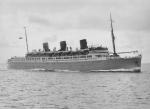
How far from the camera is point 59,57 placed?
90125mm

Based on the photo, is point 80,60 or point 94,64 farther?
point 80,60

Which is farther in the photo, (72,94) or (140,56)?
(140,56)

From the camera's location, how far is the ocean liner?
2926 inches

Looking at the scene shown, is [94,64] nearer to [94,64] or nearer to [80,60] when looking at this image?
[94,64]

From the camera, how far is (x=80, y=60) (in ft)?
268

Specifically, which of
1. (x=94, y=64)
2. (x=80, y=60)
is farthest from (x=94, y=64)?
(x=80, y=60)

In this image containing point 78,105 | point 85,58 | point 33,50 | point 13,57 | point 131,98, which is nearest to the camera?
point 78,105

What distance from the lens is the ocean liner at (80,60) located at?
2926 inches

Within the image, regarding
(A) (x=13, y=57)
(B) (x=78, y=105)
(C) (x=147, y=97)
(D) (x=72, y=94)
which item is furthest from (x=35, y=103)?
(A) (x=13, y=57)

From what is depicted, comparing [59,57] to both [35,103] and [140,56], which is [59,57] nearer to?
[140,56]

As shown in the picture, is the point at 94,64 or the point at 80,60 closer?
the point at 94,64

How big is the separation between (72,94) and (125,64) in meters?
37.7

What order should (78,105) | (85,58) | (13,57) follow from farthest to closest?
(13,57), (85,58), (78,105)

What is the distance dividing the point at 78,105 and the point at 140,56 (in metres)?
46.2
